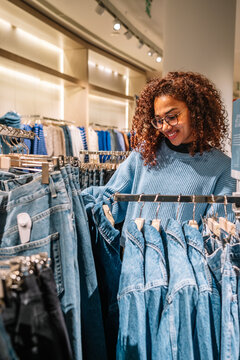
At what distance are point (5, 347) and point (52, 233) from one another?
1.34ft

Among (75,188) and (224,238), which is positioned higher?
(75,188)

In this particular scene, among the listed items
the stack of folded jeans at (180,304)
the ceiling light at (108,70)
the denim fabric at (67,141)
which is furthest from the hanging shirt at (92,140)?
the stack of folded jeans at (180,304)

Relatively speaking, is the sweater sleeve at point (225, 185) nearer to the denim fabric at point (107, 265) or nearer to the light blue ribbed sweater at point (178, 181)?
the light blue ribbed sweater at point (178, 181)

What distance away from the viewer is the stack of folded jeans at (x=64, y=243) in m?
0.85

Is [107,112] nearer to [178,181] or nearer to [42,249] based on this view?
[178,181]

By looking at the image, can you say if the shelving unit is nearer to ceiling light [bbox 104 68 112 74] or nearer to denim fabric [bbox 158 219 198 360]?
ceiling light [bbox 104 68 112 74]

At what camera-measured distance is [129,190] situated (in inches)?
61.6

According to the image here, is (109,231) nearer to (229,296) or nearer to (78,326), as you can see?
(78,326)

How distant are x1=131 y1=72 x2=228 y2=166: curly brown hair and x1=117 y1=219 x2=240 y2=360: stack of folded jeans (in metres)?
0.69

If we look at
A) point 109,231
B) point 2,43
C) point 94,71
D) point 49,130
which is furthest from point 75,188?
point 94,71

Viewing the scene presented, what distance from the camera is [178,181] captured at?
1393mm

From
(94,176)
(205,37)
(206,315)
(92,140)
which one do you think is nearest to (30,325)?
(206,315)

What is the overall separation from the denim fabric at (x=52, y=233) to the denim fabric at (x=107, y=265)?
158 mm

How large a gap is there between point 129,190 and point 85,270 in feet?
2.14
